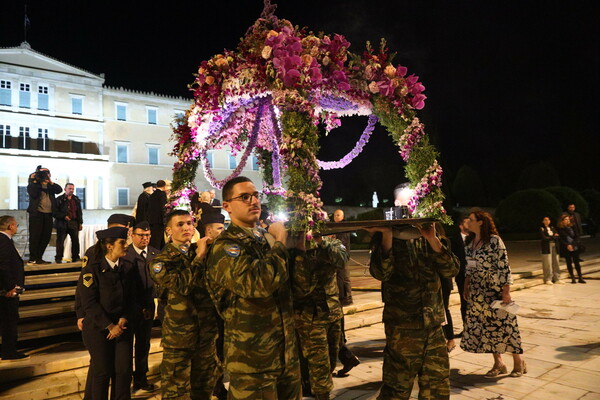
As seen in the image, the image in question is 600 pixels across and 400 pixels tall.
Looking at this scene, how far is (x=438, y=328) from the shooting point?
339 centimetres

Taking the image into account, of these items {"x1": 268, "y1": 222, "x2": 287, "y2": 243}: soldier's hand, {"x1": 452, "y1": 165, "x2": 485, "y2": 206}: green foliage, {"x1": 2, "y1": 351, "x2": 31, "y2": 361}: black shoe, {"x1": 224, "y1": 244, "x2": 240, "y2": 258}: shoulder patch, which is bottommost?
{"x1": 2, "y1": 351, "x2": 31, "y2": 361}: black shoe

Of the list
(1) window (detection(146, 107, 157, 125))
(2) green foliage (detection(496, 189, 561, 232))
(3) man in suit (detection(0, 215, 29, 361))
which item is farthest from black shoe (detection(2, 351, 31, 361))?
(1) window (detection(146, 107, 157, 125))

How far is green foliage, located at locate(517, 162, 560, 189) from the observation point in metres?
39.8

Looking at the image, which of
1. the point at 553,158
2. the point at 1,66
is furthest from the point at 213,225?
the point at 553,158

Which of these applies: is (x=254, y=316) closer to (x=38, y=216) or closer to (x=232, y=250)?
(x=232, y=250)

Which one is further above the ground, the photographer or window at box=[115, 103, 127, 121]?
window at box=[115, 103, 127, 121]

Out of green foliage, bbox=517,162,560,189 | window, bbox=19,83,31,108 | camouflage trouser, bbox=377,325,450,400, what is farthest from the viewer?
green foliage, bbox=517,162,560,189

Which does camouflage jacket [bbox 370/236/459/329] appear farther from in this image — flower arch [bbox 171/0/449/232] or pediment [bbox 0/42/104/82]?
pediment [bbox 0/42/104/82]

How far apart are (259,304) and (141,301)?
93.4 inches

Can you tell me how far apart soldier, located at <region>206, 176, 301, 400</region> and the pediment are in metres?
37.4

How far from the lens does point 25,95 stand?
32094 millimetres

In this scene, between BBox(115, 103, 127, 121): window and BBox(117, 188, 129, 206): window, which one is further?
BBox(115, 103, 127, 121): window

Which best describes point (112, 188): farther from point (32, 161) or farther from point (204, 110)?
point (204, 110)

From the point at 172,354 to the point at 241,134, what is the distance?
11.0ft
